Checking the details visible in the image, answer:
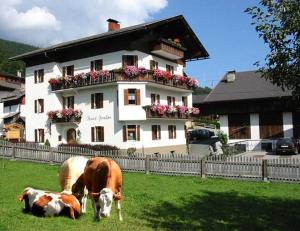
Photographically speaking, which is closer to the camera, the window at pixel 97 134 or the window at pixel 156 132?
the window at pixel 97 134

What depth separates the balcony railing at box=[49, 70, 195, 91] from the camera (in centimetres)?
3300

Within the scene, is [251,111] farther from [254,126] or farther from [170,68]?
[170,68]

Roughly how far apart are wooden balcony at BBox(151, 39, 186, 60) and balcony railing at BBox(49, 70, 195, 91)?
2.16 metres

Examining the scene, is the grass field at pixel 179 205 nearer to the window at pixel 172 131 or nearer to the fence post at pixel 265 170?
the fence post at pixel 265 170

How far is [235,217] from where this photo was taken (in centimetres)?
1225

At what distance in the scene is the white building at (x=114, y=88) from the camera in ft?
110

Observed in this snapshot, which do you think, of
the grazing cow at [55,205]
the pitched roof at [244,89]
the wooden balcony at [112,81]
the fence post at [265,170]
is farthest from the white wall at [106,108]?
the grazing cow at [55,205]

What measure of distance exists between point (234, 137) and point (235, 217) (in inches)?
1238

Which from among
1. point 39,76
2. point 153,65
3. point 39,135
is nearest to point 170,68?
point 153,65

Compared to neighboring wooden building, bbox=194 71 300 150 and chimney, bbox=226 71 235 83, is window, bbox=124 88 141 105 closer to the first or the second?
neighboring wooden building, bbox=194 71 300 150

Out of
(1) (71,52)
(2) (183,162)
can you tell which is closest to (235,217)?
(2) (183,162)

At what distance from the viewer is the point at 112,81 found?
33.1 meters

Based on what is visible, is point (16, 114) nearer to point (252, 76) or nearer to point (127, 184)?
point (252, 76)

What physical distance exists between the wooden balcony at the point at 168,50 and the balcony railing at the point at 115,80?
2.16m
